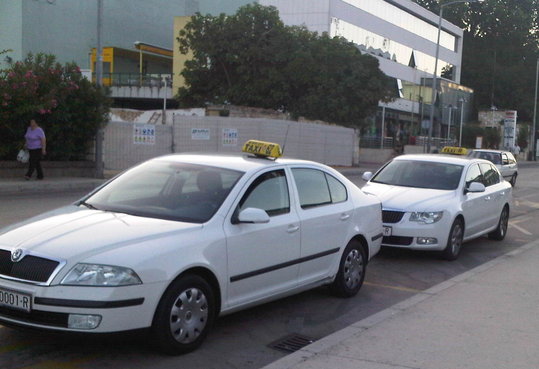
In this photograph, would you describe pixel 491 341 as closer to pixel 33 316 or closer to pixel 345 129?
pixel 33 316

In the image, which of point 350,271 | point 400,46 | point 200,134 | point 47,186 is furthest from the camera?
point 400,46

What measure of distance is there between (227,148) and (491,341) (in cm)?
2236

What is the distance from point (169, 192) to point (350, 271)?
2319 mm

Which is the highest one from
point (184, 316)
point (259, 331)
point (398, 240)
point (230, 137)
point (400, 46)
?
point (400, 46)

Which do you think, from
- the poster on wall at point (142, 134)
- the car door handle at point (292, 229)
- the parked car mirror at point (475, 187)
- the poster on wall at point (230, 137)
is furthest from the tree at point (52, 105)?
the car door handle at point (292, 229)

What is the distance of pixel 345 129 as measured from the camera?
118ft

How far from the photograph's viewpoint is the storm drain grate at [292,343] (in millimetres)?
5312

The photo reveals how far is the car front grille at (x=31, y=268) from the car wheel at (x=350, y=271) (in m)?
3.25

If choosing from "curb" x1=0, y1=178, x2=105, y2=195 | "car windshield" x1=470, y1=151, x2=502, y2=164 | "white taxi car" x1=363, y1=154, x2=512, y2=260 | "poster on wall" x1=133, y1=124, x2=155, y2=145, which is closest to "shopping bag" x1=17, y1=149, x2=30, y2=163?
"curb" x1=0, y1=178, x2=105, y2=195

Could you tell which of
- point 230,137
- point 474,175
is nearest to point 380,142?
point 230,137

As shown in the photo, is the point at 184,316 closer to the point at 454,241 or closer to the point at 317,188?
the point at 317,188

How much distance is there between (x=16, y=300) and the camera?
4.37 meters

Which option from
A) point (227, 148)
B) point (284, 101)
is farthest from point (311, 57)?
point (227, 148)

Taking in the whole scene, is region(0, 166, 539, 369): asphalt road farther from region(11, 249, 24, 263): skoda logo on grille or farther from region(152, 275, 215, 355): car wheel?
region(11, 249, 24, 263): skoda logo on grille
